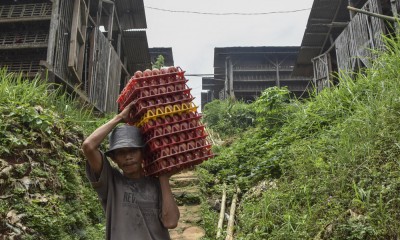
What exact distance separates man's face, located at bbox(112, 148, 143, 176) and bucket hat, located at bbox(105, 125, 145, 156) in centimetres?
5

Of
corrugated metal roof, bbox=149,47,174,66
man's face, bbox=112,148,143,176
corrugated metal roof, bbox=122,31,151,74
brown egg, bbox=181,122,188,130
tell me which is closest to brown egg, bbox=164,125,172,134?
brown egg, bbox=181,122,188,130

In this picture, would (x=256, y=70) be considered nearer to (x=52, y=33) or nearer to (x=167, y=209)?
(x=52, y=33)

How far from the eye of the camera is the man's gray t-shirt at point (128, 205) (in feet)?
7.80

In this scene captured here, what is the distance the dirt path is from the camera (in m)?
5.18

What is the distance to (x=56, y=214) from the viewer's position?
13.3ft

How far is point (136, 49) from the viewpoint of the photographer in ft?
48.7

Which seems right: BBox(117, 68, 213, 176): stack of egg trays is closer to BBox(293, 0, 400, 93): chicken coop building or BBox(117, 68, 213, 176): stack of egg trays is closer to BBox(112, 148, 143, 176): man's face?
BBox(112, 148, 143, 176): man's face

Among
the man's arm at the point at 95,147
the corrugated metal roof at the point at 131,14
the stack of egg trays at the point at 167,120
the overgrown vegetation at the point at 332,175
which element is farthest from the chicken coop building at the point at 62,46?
the man's arm at the point at 95,147

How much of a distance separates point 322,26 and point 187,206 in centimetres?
967

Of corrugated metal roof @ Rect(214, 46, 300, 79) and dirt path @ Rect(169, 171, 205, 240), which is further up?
corrugated metal roof @ Rect(214, 46, 300, 79)

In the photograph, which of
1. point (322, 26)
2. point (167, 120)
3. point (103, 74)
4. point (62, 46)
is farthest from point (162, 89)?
point (322, 26)

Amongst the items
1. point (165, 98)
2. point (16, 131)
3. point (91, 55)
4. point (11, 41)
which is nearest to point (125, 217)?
point (165, 98)

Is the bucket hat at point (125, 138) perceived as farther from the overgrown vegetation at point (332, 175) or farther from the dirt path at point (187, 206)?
the dirt path at point (187, 206)

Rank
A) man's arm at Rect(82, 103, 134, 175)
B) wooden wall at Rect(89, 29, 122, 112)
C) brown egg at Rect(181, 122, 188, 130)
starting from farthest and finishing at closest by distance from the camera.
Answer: wooden wall at Rect(89, 29, 122, 112), brown egg at Rect(181, 122, 188, 130), man's arm at Rect(82, 103, 134, 175)
